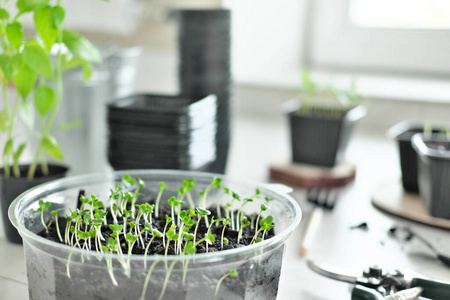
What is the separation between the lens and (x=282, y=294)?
649 mm

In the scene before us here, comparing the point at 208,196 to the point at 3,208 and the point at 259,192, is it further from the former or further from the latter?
the point at 3,208

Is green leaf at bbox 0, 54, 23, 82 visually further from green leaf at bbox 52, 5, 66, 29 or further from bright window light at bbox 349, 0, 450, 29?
bright window light at bbox 349, 0, 450, 29

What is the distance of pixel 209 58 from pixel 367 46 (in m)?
0.95

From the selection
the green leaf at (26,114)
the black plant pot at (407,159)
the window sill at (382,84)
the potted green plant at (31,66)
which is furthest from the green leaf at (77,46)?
the window sill at (382,84)

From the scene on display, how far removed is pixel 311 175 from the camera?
1080 mm

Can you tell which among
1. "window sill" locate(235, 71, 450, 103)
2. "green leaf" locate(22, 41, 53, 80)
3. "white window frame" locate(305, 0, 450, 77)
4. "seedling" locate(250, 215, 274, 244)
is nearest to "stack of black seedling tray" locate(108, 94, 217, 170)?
"green leaf" locate(22, 41, 53, 80)

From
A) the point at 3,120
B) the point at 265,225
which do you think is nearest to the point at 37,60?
the point at 3,120

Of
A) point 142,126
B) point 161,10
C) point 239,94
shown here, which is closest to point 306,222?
point 142,126

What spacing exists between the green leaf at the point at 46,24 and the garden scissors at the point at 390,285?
470 millimetres

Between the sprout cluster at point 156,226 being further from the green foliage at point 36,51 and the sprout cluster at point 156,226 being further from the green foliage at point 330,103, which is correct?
the green foliage at point 330,103

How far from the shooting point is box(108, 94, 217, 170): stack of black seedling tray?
0.88 metres

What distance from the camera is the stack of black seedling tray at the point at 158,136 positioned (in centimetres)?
88

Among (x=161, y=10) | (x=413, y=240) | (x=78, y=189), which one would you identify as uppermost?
(x=161, y=10)

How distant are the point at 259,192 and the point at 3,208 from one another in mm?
399
